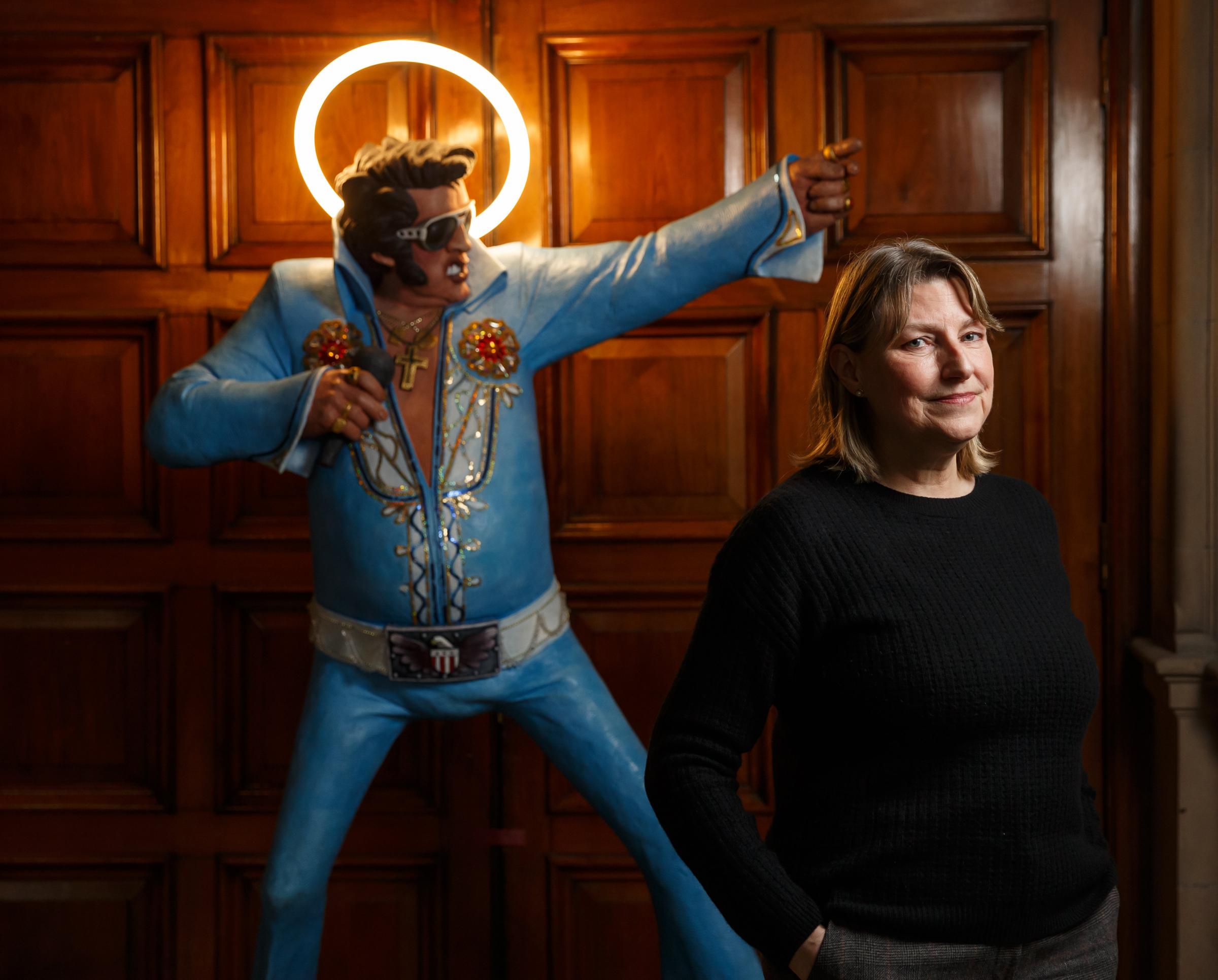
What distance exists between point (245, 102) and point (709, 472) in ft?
4.41

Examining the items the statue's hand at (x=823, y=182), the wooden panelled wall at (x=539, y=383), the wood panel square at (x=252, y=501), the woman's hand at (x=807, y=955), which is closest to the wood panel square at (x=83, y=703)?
the wooden panelled wall at (x=539, y=383)

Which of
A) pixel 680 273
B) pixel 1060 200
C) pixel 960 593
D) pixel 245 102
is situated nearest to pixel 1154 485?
pixel 1060 200

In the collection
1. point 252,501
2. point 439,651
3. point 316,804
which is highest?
point 252,501

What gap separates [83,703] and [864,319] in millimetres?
2099

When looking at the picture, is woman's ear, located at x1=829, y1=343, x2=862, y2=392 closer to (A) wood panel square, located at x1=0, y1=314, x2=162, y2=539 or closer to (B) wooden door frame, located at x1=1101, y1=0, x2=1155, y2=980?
(B) wooden door frame, located at x1=1101, y1=0, x2=1155, y2=980

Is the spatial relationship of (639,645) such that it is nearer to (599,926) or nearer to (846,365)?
A: (599,926)

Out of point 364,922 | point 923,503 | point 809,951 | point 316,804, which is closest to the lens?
point 809,951

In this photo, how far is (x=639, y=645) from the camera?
2.53 m

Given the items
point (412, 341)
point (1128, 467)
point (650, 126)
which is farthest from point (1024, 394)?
point (412, 341)

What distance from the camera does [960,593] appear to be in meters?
1.23

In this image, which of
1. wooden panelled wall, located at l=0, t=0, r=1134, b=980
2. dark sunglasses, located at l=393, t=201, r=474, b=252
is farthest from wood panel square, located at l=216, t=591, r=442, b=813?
dark sunglasses, located at l=393, t=201, r=474, b=252

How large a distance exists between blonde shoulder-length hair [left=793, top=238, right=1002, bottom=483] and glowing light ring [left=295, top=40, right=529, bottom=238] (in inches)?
31.3

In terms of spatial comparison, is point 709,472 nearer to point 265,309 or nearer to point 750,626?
point 265,309

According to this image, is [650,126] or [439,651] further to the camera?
[650,126]
